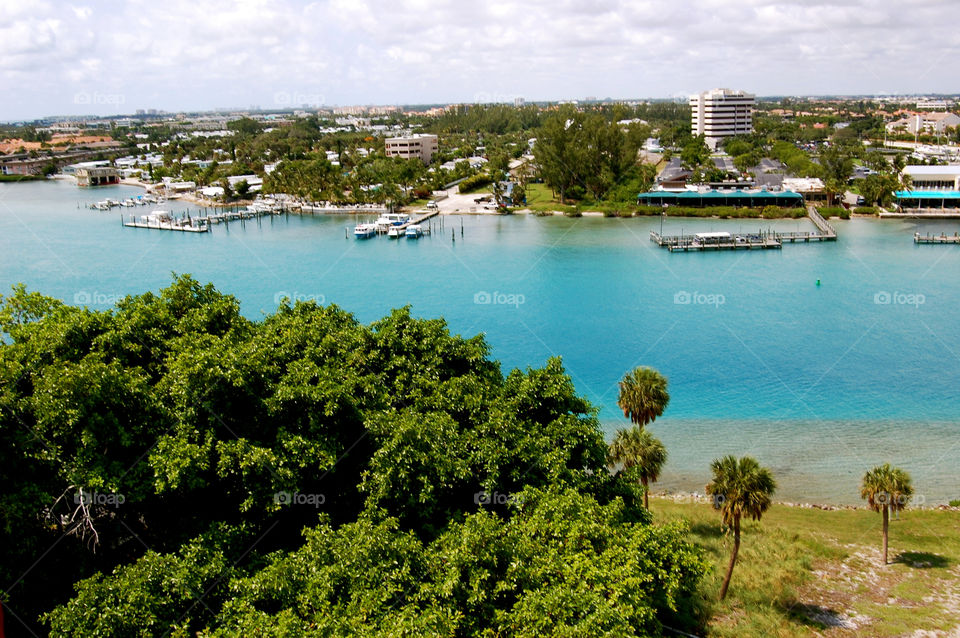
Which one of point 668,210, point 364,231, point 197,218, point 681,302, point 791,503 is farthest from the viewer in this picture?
point 197,218

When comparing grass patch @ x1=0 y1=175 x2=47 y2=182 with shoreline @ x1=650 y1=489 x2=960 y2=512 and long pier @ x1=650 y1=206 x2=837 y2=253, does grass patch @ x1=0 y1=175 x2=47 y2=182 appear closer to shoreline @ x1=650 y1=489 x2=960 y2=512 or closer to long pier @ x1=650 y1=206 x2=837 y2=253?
long pier @ x1=650 y1=206 x2=837 y2=253

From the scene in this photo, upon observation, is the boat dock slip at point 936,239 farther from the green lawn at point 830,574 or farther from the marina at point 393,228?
the green lawn at point 830,574

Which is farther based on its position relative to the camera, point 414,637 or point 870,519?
point 870,519

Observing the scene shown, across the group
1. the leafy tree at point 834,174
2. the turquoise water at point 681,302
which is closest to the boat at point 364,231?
the turquoise water at point 681,302

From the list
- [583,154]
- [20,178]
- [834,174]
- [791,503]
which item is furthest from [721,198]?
[20,178]

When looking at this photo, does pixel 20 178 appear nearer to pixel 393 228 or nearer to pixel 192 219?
pixel 192 219

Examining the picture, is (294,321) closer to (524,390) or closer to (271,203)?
(524,390)

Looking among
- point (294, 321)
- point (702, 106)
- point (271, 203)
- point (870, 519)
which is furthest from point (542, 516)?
point (702, 106)
